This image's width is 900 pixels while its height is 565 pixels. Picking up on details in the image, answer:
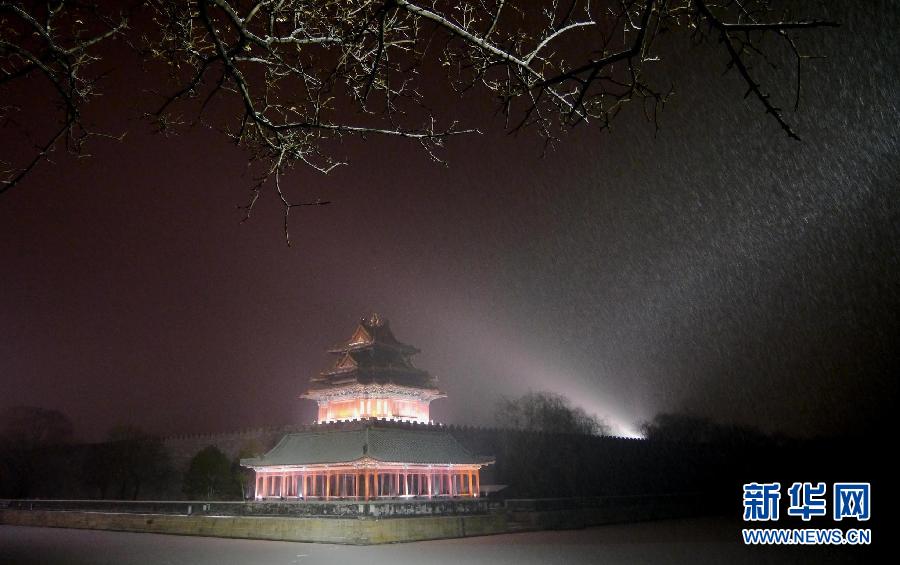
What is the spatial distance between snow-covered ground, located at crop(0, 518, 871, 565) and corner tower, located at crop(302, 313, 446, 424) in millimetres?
9969

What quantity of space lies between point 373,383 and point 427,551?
1312 centimetres

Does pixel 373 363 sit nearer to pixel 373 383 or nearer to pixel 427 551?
pixel 373 383

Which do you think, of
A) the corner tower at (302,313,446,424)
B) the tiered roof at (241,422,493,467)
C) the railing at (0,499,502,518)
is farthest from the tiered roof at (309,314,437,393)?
the railing at (0,499,502,518)

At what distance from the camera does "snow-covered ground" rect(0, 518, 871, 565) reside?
1451 centimetres

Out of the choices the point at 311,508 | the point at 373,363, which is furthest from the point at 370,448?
the point at 373,363

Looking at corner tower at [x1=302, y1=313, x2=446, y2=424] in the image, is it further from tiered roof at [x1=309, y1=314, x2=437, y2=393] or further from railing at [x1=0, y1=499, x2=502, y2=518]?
railing at [x1=0, y1=499, x2=502, y2=518]

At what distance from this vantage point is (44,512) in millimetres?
25719

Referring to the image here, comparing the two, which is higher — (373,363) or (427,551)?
(373,363)

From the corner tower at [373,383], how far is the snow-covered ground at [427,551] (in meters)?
9.97

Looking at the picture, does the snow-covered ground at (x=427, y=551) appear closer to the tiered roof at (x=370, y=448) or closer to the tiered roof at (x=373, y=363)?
the tiered roof at (x=370, y=448)

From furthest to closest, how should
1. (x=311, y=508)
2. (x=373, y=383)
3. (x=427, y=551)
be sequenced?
(x=373, y=383) < (x=311, y=508) < (x=427, y=551)

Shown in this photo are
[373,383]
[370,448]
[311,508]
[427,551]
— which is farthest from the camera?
[373,383]

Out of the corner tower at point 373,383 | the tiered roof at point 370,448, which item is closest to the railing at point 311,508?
the tiered roof at point 370,448

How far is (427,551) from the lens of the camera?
52.9 feet
